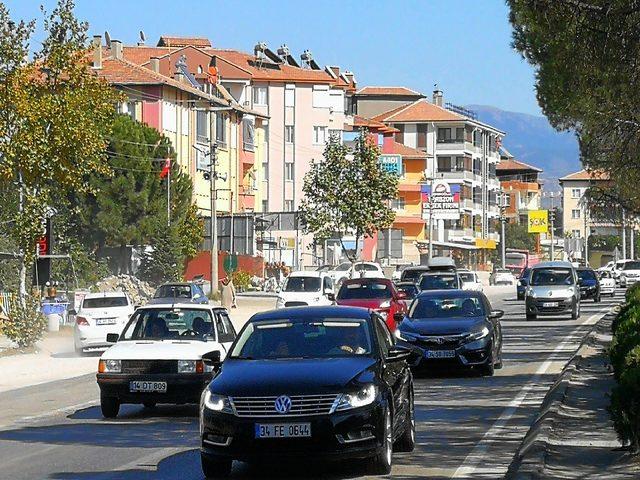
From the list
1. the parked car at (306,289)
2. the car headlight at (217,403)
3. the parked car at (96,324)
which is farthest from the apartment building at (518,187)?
the car headlight at (217,403)

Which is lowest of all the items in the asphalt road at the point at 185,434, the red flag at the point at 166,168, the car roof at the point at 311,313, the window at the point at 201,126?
the asphalt road at the point at 185,434

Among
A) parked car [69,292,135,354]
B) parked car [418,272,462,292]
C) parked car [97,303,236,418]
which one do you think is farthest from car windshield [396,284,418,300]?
parked car [97,303,236,418]

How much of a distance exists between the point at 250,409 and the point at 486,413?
273 inches

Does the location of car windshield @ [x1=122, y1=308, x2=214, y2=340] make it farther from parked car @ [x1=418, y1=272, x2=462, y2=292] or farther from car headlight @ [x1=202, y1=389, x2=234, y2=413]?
parked car @ [x1=418, y1=272, x2=462, y2=292]

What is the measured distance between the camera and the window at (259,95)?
110 metres

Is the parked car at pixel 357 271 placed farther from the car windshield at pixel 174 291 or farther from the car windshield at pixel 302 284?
the car windshield at pixel 174 291

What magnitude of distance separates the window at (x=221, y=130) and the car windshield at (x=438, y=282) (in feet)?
139

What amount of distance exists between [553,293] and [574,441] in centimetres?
3513

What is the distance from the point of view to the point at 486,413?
60.6 feet

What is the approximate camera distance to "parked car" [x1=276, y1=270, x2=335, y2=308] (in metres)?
46.6

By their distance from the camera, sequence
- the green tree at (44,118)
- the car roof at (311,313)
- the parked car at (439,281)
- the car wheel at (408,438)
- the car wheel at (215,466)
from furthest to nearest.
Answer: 1. the parked car at (439,281)
2. the green tree at (44,118)
3. the car wheel at (408,438)
4. the car roof at (311,313)
5. the car wheel at (215,466)

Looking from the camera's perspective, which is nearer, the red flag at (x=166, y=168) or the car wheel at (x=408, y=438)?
the car wheel at (x=408, y=438)

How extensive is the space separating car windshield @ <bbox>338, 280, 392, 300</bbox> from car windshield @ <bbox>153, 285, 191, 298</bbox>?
8.87m

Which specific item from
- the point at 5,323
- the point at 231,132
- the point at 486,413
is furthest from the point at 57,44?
the point at 231,132
